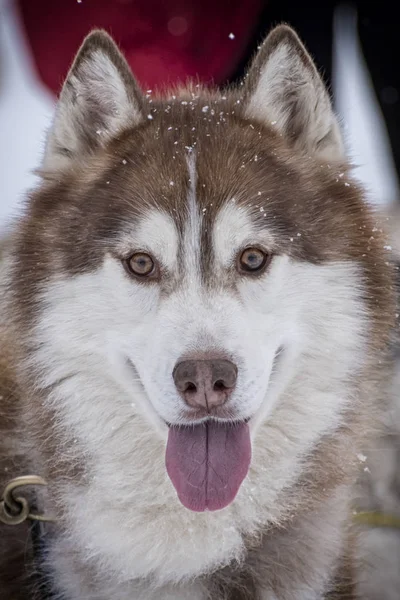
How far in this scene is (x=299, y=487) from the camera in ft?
6.64

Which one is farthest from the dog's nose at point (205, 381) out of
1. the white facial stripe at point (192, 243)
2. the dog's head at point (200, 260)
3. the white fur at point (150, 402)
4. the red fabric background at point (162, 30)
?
the red fabric background at point (162, 30)

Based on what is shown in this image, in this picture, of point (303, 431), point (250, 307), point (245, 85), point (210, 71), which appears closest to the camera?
point (250, 307)

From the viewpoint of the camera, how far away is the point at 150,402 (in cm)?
181

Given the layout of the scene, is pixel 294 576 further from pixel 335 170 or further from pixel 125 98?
pixel 125 98

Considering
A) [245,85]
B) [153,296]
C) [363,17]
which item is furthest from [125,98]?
[363,17]

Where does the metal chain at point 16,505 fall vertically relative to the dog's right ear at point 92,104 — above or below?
below

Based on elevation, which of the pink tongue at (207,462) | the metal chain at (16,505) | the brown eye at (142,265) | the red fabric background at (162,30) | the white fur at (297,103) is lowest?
the metal chain at (16,505)

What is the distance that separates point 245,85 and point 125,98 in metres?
0.35

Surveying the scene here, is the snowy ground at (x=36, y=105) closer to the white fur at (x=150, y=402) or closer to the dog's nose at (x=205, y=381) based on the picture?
the white fur at (x=150, y=402)

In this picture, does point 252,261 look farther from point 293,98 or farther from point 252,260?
point 293,98

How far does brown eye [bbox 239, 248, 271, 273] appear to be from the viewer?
6.17ft

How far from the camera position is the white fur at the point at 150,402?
187 centimetres

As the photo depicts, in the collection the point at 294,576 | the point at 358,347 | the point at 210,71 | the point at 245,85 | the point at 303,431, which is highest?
the point at 210,71

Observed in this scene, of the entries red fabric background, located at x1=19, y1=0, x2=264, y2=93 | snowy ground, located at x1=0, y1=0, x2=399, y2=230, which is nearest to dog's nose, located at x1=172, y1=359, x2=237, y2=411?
snowy ground, located at x1=0, y1=0, x2=399, y2=230
